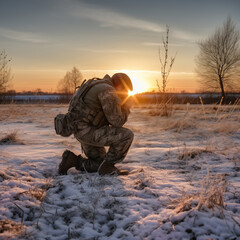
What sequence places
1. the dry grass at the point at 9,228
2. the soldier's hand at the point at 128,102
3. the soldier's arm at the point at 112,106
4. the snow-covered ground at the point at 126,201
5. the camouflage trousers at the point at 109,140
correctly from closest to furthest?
the dry grass at the point at 9,228 → the snow-covered ground at the point at 126,201 → the soldier's arm at the point at 112,106 → the camouflage trousers at the point at 109,140 → the soldier's hand at the point at 128,102

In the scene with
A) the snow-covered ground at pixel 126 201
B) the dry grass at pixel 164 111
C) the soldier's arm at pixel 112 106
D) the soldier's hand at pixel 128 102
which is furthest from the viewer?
the dry grass at pixel 164 111

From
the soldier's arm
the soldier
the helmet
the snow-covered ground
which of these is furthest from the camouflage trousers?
the helmet

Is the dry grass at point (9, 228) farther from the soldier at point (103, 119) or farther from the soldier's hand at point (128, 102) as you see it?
the soldier's hand at point (128, 102)

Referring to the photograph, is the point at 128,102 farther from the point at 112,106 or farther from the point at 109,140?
the point at 109,140

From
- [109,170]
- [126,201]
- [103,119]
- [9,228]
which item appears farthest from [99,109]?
[9,228]

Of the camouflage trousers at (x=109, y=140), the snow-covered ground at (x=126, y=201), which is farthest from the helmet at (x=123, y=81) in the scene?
the snow-covered ground at (x=126, y=201)

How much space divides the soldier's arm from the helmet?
0.92 feet

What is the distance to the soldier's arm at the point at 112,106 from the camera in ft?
9.52

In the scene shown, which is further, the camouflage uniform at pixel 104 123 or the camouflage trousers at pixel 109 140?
the camouflage trousers at pixel 109 140

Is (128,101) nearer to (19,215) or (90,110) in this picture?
(90,110)

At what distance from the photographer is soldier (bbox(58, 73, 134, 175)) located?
2957 mm

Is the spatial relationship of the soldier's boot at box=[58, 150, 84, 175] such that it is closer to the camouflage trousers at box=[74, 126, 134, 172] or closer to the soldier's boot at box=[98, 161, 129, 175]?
the camouflage trousers at box=[74, 126, 134, 172]

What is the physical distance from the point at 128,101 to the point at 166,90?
7311 mm

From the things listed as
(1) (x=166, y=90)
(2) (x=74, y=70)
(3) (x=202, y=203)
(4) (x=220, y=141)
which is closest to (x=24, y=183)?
(3) (x=202, y=203)
